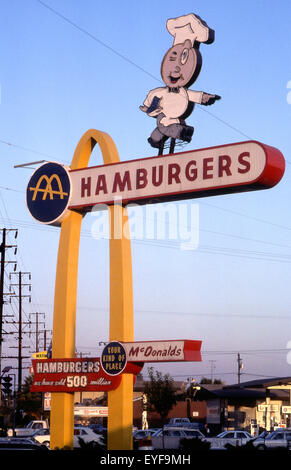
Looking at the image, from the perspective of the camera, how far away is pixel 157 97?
88.4 feet

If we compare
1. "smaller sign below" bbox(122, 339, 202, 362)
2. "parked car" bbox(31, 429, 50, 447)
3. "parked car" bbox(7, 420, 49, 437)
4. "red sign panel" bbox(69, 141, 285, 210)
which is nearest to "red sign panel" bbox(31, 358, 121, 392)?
"smaller sign below" bbox(122, 339, 202, 362)

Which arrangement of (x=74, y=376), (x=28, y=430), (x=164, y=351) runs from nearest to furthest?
(x=164, y=351), (x=74, y=376), (x=28, y=430)

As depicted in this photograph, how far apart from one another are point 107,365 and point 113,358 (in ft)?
1.19

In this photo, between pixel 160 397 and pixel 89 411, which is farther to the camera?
pixel 160 397

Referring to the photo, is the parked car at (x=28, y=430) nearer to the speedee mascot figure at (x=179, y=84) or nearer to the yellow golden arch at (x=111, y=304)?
the yellow golden arch at (x=111, y=304)

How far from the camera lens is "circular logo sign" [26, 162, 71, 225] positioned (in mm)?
27984

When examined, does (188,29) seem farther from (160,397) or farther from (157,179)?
(160,397)

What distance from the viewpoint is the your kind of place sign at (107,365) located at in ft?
82.8

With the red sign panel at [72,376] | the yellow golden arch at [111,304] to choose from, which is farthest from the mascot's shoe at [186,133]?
the red sign panel at [72,376]

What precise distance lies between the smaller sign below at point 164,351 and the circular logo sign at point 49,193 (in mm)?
5633

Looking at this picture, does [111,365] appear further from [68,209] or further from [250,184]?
[250,184]

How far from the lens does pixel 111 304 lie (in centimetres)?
2617

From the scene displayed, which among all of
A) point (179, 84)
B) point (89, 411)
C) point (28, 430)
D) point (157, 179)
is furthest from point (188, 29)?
point (89, 411)

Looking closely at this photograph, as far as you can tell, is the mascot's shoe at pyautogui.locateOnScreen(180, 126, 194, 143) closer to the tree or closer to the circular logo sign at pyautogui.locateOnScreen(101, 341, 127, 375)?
the circular logo sign at pyautogui.locateOnScreen(101, 341, 127, 375)
